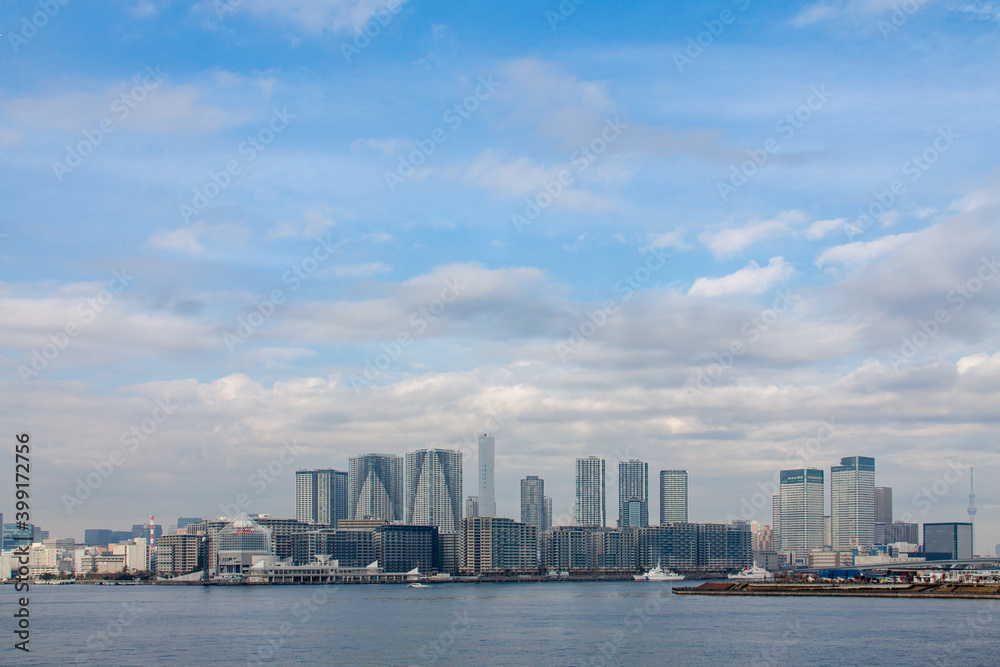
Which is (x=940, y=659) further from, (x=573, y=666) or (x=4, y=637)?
(x=4, y=637)

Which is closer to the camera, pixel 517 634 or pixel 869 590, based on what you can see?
pixel 517 634

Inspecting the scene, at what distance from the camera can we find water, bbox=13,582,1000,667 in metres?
56.6

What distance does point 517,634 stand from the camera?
70.9 metres

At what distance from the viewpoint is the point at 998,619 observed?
8256 centimetres

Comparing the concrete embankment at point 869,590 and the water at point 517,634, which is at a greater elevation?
the water at point 517,634

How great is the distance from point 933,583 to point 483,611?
72.9m

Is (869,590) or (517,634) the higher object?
(517,634)

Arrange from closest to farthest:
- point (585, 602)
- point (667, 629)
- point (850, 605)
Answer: point (667, 629)
point (850, 605)
point (585, 602)

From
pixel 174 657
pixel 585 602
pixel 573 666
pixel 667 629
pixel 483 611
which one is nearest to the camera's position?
pixel 573 666

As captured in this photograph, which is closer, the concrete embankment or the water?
Answer: the water

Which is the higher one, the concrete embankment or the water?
the water

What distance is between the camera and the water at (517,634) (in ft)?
186

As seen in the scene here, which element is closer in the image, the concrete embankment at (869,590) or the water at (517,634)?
the water at (517,634)

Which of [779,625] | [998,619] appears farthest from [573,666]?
[998,619]
